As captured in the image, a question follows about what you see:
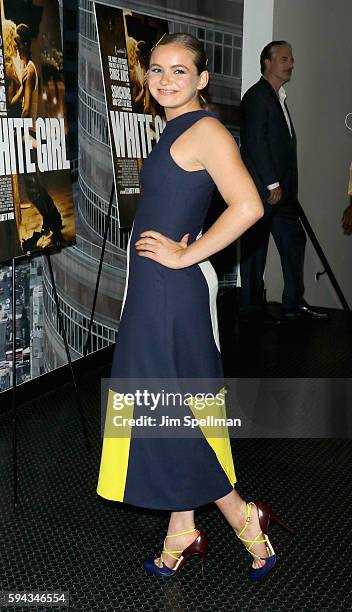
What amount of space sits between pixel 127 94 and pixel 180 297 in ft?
5.90

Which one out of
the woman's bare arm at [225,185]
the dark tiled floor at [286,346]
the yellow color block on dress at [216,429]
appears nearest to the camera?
the woman's bare arm at [225,185]

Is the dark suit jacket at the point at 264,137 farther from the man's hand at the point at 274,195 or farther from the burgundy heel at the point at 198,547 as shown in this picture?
the burgundy heel at the point at 198,547

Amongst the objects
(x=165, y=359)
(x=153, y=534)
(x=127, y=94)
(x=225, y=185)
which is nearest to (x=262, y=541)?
(x=153, y=534)

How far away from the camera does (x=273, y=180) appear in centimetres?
509

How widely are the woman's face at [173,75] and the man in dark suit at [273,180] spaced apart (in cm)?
316

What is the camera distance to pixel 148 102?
3.77m

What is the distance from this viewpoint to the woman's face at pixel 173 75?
1954mm

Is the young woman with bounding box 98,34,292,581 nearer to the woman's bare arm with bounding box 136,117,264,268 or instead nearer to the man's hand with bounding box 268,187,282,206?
the woman's bare arm with bounding box 136,117,264,268

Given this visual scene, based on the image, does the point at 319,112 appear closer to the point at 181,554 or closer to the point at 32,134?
the point at 32,134

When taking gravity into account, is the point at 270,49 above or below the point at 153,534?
above

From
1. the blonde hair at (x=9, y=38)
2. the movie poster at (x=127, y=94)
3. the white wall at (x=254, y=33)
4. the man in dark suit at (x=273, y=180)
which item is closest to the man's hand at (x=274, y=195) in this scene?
the man in dark suit at (x=273, y=180)

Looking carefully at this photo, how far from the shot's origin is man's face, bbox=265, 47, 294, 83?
5.08 metres

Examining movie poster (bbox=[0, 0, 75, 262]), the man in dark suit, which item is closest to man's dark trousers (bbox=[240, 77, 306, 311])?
the man in dark suit

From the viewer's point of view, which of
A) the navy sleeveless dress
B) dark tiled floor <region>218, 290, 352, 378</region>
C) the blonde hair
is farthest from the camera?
dark tiled floor <region>218, 290, 352, 378</region>
